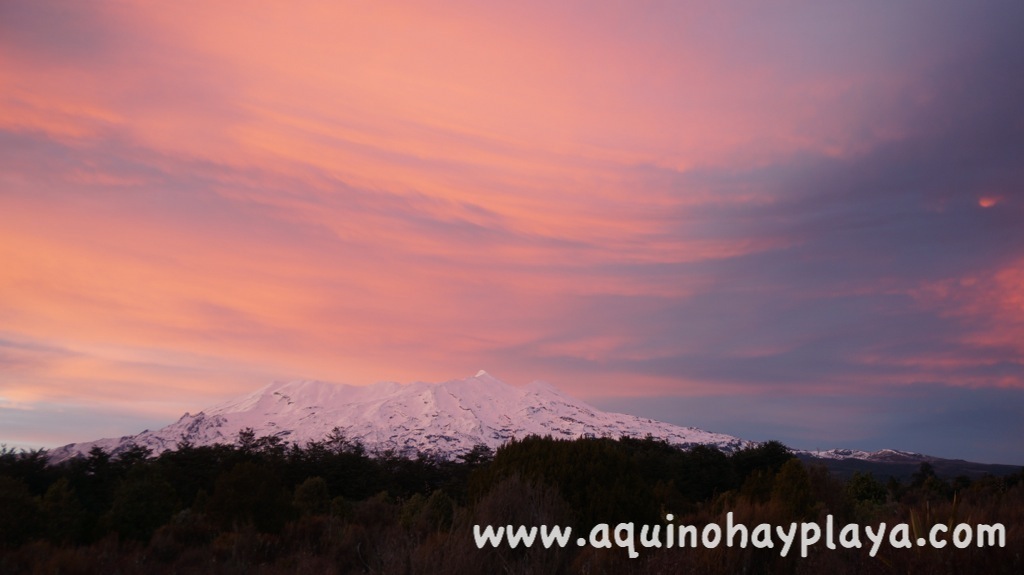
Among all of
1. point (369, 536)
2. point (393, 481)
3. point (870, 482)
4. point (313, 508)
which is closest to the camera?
point (369, 536)

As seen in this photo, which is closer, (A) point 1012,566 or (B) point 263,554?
(A) point 1012,566

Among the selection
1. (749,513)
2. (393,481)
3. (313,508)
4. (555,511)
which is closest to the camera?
(749,513)

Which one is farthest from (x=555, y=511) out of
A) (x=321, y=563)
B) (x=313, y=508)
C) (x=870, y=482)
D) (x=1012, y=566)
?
(x=870, y=482)

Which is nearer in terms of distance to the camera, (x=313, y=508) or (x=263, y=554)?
(x=263, y=554)

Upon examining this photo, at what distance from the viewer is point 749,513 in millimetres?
10930

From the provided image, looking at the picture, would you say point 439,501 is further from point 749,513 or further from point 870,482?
point 870,482

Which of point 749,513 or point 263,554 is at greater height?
point 749,513

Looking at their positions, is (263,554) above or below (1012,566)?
below

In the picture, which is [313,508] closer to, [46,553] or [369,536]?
[46,553]

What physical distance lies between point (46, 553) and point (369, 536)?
8581mm

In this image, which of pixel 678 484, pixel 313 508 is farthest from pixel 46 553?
pixel 678 484

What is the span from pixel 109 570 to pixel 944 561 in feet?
52.0

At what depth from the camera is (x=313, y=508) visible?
39.8 metres

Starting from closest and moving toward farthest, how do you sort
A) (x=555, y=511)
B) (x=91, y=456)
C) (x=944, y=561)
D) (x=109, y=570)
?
(x=944, y=561) < (x=555, y=511) < (x=109, y=570) < (x=91, y=456)
